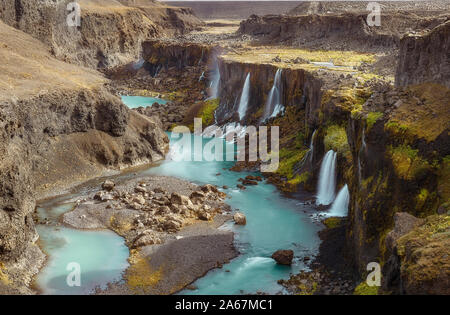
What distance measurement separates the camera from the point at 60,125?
154 feet

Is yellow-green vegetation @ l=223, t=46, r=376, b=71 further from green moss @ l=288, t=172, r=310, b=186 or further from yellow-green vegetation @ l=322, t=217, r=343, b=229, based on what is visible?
yellow-green vegetation @ l=322, t=217, r=343, b=229

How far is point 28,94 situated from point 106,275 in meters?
22.2

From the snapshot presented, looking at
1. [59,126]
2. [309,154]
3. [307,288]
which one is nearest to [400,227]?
[307,288]

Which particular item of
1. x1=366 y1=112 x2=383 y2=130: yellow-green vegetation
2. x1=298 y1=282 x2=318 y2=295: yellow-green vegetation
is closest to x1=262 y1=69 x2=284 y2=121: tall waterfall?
x1=366 y1=112 x2=383 y2=130: yellow-green vegetation

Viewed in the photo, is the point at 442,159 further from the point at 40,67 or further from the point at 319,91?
the point at 40,67

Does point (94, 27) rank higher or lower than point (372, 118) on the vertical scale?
higher

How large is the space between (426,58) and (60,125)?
32548 millimetres

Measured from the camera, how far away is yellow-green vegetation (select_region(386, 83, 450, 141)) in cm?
2638

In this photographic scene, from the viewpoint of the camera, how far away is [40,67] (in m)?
52.3

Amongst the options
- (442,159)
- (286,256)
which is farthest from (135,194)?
(442,159)

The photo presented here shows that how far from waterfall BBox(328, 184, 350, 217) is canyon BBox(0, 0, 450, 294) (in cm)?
14

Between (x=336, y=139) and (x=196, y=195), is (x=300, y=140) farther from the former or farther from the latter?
(x=196, y=195)

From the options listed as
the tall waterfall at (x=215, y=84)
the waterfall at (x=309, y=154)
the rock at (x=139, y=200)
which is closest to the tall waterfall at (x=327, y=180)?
the waterfall at (x=309, y=154)

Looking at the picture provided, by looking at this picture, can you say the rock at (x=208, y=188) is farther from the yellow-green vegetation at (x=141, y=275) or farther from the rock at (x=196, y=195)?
the yellow-green vegetation at (x=141, y=275)
